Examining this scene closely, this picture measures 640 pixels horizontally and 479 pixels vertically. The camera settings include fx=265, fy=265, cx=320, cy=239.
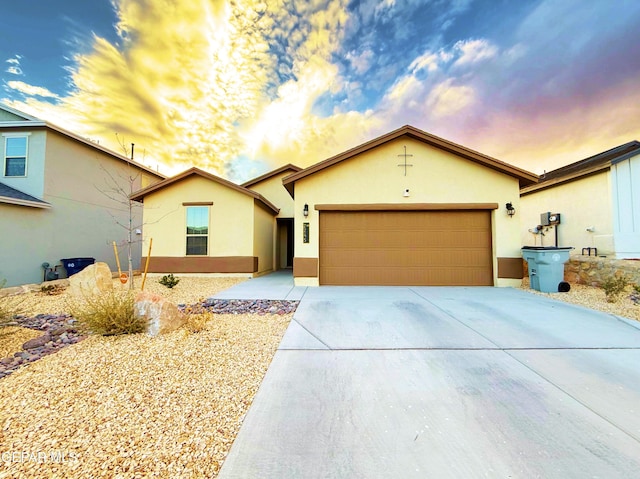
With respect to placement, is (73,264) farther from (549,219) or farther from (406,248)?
(549,219)

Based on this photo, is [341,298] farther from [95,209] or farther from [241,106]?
[95,209]

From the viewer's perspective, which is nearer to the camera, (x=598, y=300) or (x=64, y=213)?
(x=598, y=300)

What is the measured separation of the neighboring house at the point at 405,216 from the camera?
8.48 m

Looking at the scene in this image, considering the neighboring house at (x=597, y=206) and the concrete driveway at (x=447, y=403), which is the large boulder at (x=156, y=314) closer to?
the concrete driveway at (x=447, y=403)

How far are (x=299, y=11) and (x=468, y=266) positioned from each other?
35.4 ft

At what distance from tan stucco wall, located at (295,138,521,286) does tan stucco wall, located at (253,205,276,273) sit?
2.96 m

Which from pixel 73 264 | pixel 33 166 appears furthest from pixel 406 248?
pixel 33 166

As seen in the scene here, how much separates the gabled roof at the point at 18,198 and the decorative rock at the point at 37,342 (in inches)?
302

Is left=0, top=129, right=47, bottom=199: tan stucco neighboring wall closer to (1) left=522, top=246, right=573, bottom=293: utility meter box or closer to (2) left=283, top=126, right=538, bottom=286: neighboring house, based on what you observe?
(2) left=283, top=126, right=538, bottom=286: neighboring house

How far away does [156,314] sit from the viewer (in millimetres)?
4129

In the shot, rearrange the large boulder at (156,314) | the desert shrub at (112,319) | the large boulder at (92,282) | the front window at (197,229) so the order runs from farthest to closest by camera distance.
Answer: the front window at (197,229)
the large boulder at (92,282)
the large boulder at (156,314)
the desert shrub at (112,319)

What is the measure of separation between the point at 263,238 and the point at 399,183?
6.56m

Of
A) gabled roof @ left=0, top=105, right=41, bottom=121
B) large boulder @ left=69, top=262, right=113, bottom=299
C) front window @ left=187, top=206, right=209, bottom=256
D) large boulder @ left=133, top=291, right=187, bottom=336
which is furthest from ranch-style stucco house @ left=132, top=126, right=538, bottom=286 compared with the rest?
gabled roof @ left=0, top=105, right=41, bottom=121

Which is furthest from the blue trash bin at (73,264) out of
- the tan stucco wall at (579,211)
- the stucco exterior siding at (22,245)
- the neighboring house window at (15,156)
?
the tan stucco wall at (579,211)
